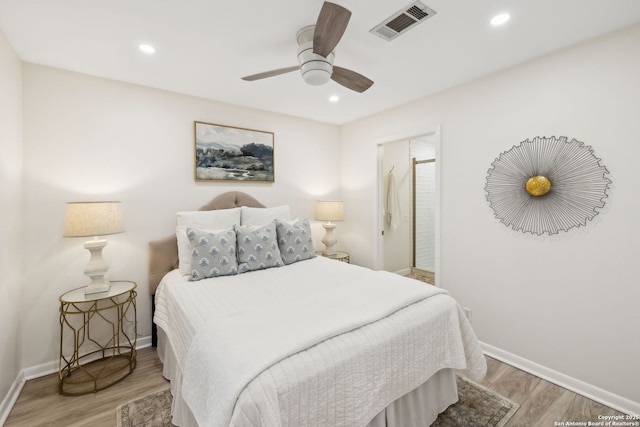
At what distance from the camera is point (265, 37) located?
6.37 ft

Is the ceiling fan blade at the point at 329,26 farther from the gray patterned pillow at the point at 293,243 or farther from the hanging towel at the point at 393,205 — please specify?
the hanging towel at the point at 393,205

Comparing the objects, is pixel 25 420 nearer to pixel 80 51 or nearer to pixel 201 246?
pixel 201 246

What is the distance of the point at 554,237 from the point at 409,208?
2843 mm

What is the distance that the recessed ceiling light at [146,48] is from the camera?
203 centimetres

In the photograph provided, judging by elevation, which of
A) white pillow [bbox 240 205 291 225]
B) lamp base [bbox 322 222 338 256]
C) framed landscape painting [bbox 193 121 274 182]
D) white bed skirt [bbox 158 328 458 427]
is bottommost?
white bed skirt [bbox 158 328 458 427]

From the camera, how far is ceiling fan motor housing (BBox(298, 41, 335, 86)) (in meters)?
1.80

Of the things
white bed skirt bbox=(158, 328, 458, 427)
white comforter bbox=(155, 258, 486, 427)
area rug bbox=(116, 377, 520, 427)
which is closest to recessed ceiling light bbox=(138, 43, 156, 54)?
white comforter bbox=(155, 258, 486, 427)

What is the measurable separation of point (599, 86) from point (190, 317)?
3102 millimetres

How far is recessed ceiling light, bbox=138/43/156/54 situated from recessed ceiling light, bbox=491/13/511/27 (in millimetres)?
2320

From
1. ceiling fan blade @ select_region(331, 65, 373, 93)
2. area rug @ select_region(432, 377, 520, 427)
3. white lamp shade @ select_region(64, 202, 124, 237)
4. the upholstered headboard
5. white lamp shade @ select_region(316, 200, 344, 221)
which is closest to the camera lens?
area rug @ select_region(432, 377, 520, 427)

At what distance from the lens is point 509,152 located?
7.86ft

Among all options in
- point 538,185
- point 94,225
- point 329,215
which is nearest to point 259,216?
point 329,215

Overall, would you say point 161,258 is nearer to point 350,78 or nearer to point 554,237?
point 350,78

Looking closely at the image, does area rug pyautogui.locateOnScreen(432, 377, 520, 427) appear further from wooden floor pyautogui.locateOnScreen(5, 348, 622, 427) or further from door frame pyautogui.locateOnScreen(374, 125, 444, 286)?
door frame pyautogui.locateOnScreen(374, 125, 444, 286)
